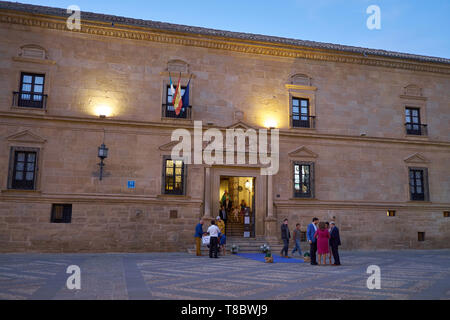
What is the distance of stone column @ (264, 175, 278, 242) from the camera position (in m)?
16.4

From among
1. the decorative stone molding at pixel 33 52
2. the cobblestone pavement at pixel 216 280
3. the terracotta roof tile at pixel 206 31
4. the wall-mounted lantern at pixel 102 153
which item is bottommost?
the cobblestone pavement at pixel 216 280

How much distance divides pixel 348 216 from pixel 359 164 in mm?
2625

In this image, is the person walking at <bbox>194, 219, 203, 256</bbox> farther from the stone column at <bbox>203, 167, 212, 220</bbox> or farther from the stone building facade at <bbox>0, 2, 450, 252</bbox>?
the stone column at <bbox>203, 167, 212, 220</bbox>

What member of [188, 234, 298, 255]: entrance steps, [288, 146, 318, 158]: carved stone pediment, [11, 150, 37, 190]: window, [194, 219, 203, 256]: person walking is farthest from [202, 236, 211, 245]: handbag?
[11, 150, 37, 190]: window

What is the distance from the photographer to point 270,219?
648 inches

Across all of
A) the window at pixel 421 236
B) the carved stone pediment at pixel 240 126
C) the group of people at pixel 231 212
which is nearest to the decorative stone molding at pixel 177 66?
the carved stone pediment at pixel 240 126

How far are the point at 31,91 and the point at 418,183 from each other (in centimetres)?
1865

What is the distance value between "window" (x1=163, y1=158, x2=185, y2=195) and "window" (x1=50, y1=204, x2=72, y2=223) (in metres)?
3.99

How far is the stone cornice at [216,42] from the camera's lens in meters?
15.3

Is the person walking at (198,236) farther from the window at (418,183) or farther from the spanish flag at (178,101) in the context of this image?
the window at (418,183)

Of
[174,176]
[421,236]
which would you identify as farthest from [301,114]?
[421,236]

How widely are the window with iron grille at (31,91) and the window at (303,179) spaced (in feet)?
37.8

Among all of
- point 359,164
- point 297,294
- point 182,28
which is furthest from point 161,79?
point 297,294

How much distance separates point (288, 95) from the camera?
705 inches
